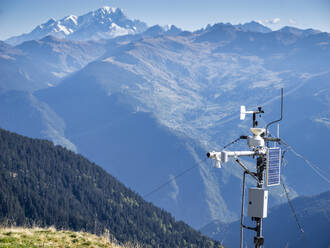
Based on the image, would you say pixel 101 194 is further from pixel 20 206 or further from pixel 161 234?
pixel 20 206

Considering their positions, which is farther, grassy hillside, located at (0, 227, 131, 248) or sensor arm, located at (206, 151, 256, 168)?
grassy hillside, located at (0, 227, 131, 248)

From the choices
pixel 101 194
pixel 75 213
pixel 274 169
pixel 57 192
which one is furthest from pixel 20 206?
pixel 274 169

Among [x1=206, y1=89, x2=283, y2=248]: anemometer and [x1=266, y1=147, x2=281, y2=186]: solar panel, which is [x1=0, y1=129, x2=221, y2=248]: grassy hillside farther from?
[x1=206, y1=89, x2=283, y2=248]: anemometer

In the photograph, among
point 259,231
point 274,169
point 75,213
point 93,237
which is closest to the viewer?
point 259,231

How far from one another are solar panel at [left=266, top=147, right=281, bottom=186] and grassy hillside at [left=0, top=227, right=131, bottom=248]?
28.5 ft

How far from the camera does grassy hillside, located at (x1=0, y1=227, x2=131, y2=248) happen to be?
21.0 meters

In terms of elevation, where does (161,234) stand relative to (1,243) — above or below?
above

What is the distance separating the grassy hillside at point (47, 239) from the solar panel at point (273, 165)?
28.5 ft

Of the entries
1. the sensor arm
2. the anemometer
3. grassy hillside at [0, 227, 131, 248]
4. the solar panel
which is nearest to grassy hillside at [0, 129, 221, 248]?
grassy hillside at [0, 227, 131, 248]

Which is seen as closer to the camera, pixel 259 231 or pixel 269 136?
pixel 259 231

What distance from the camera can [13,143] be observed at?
187 m

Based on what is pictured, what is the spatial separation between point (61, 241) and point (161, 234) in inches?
6928

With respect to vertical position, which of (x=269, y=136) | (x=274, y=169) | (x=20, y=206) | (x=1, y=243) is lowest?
(x=1, y=243)

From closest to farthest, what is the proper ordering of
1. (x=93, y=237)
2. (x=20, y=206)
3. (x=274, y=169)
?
1. (x=274, y=169)
2. (x=93, y=237)
3. (x=20, y=206)
